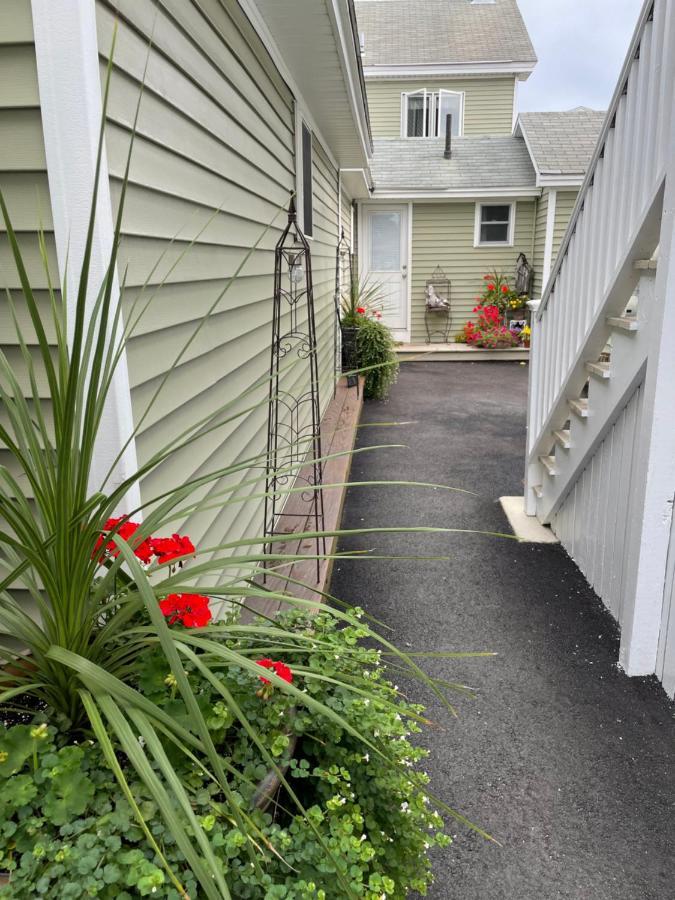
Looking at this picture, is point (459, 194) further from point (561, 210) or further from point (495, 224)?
point (561, 210)

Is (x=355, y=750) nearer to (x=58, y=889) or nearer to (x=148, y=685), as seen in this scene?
(x=148, y=685)

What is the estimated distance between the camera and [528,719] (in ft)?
8.01

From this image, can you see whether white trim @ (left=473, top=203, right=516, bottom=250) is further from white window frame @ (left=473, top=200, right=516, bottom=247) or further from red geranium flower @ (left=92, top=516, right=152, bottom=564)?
red geranium flower @ (left=92, top=516, right=152, bottom=564)

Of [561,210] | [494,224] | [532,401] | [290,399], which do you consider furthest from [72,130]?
[494,224]

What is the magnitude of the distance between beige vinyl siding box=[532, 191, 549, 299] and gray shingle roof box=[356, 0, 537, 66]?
471cm

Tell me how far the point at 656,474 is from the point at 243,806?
6.29ft

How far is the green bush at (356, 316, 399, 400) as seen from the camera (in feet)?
26.0

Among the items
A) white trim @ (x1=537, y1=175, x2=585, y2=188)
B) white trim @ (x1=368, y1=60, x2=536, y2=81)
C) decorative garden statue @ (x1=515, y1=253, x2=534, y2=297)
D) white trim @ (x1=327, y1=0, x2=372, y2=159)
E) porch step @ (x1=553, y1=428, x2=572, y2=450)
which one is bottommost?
porch step @ (x1=553, y1=428, x2=572, y2=450)

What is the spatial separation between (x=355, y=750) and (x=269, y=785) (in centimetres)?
26

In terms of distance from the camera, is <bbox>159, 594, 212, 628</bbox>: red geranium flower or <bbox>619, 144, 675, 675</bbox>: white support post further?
<bbox>619, 144, 675, 675</bbox>: white support post

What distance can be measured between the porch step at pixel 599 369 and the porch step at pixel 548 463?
822mm

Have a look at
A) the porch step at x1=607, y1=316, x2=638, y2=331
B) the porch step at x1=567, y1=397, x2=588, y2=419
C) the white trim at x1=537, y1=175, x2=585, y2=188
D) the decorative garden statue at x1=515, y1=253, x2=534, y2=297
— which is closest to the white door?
the decorative garden statue at x1=515, y1=253, x2=534, y2=297

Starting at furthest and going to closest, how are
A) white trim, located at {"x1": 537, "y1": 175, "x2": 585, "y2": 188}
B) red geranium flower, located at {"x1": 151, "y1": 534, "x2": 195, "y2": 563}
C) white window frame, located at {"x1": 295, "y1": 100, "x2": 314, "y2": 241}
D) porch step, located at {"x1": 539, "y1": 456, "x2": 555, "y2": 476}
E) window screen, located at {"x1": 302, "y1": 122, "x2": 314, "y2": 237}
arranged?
white trim, located at {"x1": 537, "y1": 175, "x2": 585, "y2": 188}
window screen, located at {"x1": 302, "y1": 122, "x2": 314, "y2": 237}
white window frame, located at {"x1": 295, "y1": 100, "x2": 314, "y2": 241}
porch step, located at {"x1": 539, "y1": 456, "x2": 555, "y2": 476}
red geranium flower, located at {"x1": 151, "y1": 534, "x2": 195, "y2": 563}

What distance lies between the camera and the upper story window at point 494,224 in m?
11.3
